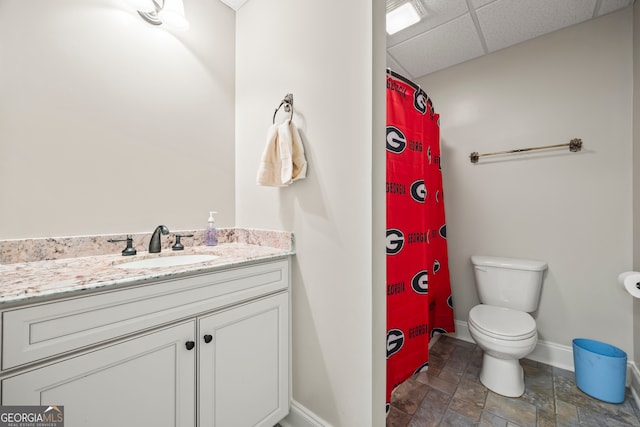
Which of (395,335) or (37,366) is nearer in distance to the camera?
(37,366)

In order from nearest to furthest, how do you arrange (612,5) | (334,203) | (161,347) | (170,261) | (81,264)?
(161,347), (81,264), (334,203), (170,261), (612,5)

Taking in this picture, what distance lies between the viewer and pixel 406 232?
1419mm

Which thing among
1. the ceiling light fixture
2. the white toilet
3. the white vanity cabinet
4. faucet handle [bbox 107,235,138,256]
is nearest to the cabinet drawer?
the white vanity cabinet

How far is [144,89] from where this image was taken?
1.29 meters

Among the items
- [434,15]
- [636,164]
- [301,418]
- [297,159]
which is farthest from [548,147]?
[301,418]

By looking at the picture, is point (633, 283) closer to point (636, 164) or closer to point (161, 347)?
point (636, 164)

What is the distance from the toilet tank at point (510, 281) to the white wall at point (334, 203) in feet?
4.29

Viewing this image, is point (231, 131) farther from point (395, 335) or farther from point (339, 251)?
point (395, 335)

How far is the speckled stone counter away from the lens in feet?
2.18

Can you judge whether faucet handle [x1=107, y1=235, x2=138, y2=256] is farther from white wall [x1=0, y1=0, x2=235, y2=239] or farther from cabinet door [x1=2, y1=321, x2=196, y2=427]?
cabinet door [x1=2, y1=321, x2=196, y2=427]

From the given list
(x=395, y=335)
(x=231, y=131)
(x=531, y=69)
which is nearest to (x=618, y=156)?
(x=531, y=69)

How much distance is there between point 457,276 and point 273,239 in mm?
1729

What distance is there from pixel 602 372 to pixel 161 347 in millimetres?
2288

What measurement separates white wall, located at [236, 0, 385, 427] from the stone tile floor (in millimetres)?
542
